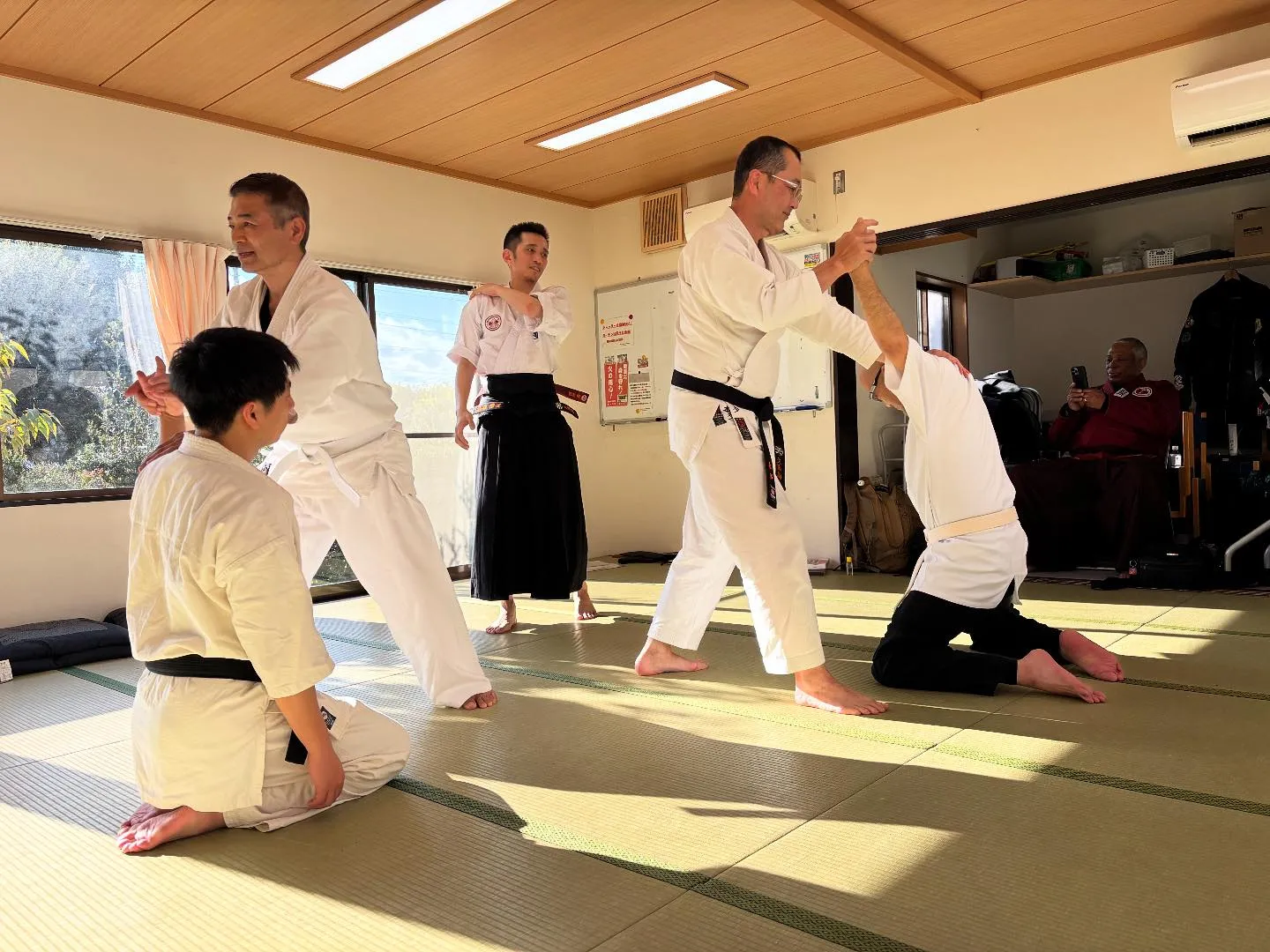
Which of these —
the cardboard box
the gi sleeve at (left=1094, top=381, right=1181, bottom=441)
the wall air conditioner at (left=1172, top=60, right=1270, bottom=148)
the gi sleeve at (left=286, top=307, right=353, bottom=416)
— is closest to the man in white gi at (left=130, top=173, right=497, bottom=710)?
the gi sleeve at (left=286, top=307, right=353, bottom=416)

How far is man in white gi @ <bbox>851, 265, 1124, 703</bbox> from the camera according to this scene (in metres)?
2.54

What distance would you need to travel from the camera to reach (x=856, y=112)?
16.4ft

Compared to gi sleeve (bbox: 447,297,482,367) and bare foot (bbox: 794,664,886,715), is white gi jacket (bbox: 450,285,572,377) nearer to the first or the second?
gi sleeve (bbox: 447,297,482,367)

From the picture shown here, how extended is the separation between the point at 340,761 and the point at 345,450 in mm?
945

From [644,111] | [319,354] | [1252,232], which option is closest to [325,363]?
[319,354]

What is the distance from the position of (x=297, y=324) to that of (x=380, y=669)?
1.37 meters

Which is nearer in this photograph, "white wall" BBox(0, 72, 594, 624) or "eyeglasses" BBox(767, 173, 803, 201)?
"eyeglasses" BBox(767, 173, 803, 201)

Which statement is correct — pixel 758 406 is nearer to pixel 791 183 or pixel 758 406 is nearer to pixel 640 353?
pixel 791 183

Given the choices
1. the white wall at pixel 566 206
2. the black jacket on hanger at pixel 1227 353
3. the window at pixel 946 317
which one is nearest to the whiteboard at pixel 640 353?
the white wall at pixel 566 206

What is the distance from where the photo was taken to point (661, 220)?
6141 millimetres

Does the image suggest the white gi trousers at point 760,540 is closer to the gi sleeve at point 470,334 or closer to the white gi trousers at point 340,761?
the white gi trousers at point 340,761

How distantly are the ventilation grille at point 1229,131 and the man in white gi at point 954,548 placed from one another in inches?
96.5

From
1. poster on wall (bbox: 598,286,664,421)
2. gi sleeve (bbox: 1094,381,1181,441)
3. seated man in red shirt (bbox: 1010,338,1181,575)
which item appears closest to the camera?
seated man in red shirt (bbox: 1010,338,1181,575)

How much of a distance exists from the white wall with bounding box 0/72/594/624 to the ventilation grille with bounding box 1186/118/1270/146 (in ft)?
12.4
